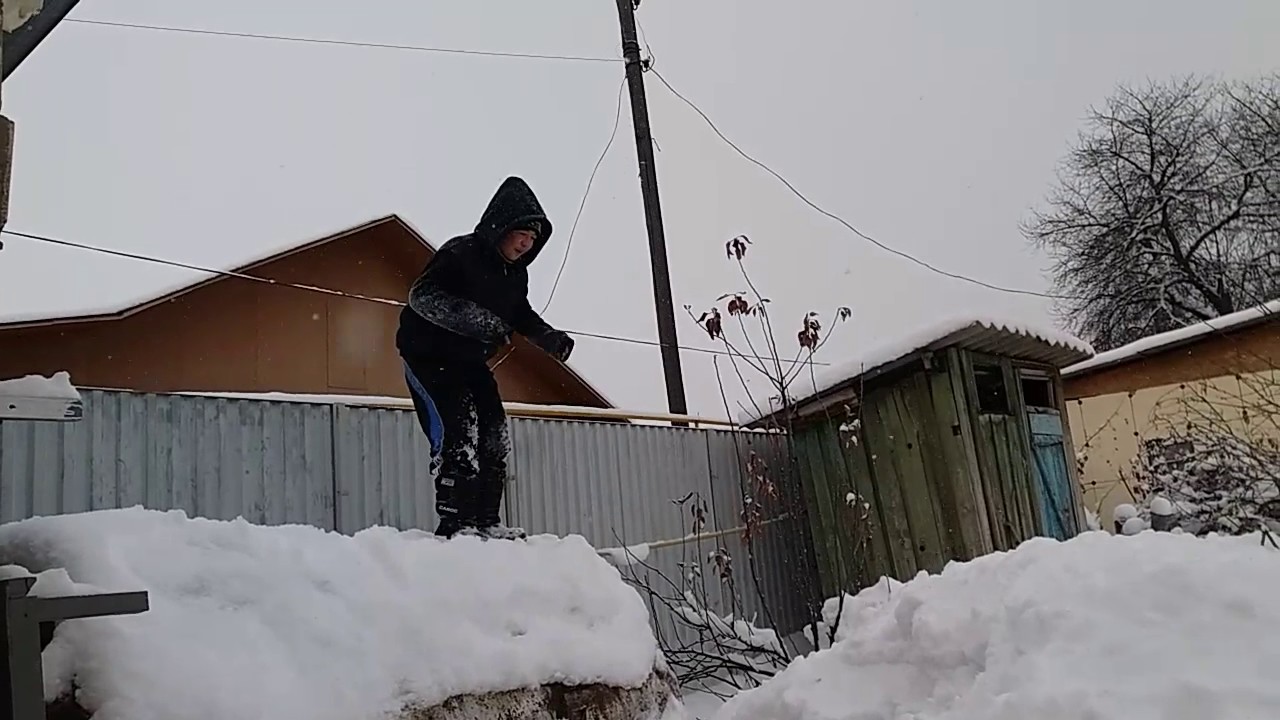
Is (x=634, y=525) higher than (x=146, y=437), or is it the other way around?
(x=146, y=437)

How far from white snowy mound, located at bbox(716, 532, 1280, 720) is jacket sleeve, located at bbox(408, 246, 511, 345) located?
170 centimetres

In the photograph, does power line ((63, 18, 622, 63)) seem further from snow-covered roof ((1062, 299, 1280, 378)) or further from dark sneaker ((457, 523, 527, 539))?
dark sneaker ((457, 523, 527, 539))

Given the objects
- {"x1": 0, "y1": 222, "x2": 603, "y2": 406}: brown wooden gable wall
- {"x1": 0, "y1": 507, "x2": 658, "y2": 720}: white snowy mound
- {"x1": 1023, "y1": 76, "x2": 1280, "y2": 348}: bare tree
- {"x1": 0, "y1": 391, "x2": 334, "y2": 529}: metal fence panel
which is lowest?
{"x1": 0, "y1": 507, "x2": 658, "y2": 720}: white snowy mound

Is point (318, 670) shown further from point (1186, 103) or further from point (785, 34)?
point (1186, 103)

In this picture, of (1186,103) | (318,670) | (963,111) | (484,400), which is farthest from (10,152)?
(1186,103)

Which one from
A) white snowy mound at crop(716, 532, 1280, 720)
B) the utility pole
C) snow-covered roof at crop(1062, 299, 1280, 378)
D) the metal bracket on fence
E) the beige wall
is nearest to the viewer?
the metal bracket on fence

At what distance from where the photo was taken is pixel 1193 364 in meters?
11.4

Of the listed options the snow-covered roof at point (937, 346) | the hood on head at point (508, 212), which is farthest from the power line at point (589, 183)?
the hood on head at point (508, 212)

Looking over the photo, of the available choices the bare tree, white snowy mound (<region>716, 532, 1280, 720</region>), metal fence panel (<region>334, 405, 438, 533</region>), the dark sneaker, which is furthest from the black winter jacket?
the bare tree

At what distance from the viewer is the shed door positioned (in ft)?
26.9

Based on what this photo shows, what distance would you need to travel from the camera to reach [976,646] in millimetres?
3053

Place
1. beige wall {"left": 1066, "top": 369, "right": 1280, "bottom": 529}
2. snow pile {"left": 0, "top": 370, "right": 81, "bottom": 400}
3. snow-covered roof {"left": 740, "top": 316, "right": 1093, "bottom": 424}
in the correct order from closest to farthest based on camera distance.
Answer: snow pile {"left": 0, "top": 370, "right": 81, "bottom": 400}
snow-covered roof {"left": 740, "top": 316, "right": 1093, "bottom": 424}
beige wall {"left": 1066, "top": 369, "right": 1280, "bottom": 529}

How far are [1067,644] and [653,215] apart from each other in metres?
8.02

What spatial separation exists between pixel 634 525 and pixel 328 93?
9846 mm
